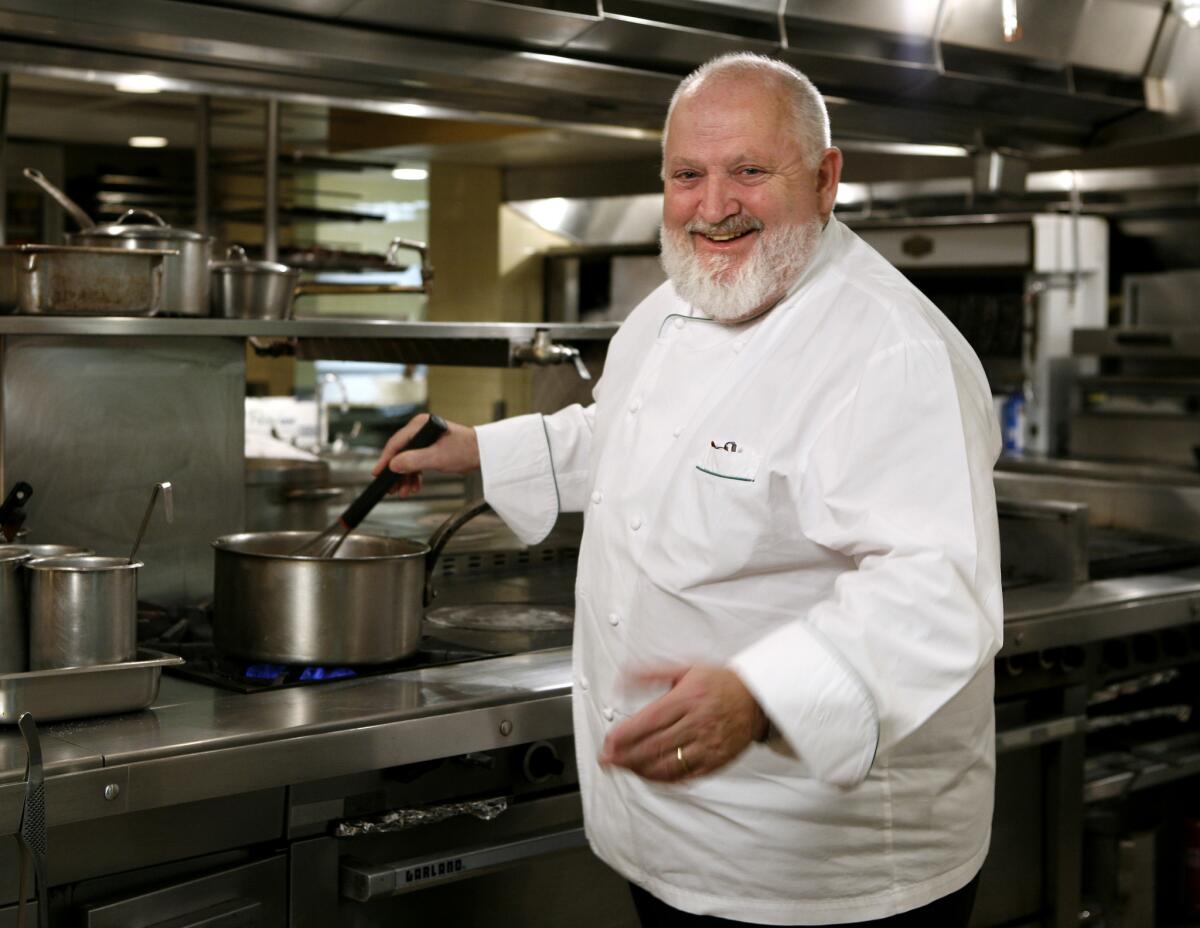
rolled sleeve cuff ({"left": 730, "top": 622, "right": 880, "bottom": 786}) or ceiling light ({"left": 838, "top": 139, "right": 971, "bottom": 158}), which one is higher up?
ceiling light ({"left": 838, "top": 139, "right": 971, "bottom": 158})

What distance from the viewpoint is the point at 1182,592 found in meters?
3.18

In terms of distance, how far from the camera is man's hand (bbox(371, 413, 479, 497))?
6.94 ft

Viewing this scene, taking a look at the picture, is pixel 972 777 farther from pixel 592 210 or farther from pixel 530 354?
pixel 592 210

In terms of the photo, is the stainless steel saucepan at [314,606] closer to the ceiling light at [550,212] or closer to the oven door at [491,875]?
the oven door at [491,875]

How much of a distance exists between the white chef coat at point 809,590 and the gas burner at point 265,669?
35 cm

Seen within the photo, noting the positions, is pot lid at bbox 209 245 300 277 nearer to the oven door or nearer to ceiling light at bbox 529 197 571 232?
the oven door

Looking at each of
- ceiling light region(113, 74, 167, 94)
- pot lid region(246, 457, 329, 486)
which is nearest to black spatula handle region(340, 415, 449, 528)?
ceiling light region(113, 74, 167, 94)

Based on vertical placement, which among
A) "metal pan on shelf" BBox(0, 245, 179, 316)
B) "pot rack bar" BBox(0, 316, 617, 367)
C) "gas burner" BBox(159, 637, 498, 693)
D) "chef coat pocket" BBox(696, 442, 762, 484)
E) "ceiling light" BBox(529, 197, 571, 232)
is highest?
"ceiling light" BBox(529, 197, 571, 232)

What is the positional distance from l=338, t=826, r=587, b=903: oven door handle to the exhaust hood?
4.57 feet

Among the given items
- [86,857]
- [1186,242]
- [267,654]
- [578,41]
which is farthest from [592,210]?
[86,857]

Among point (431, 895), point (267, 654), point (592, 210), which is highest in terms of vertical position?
point (592, 210)

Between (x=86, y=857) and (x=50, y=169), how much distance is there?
6.39 metres

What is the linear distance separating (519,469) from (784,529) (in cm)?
58

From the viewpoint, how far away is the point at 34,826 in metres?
1.57
